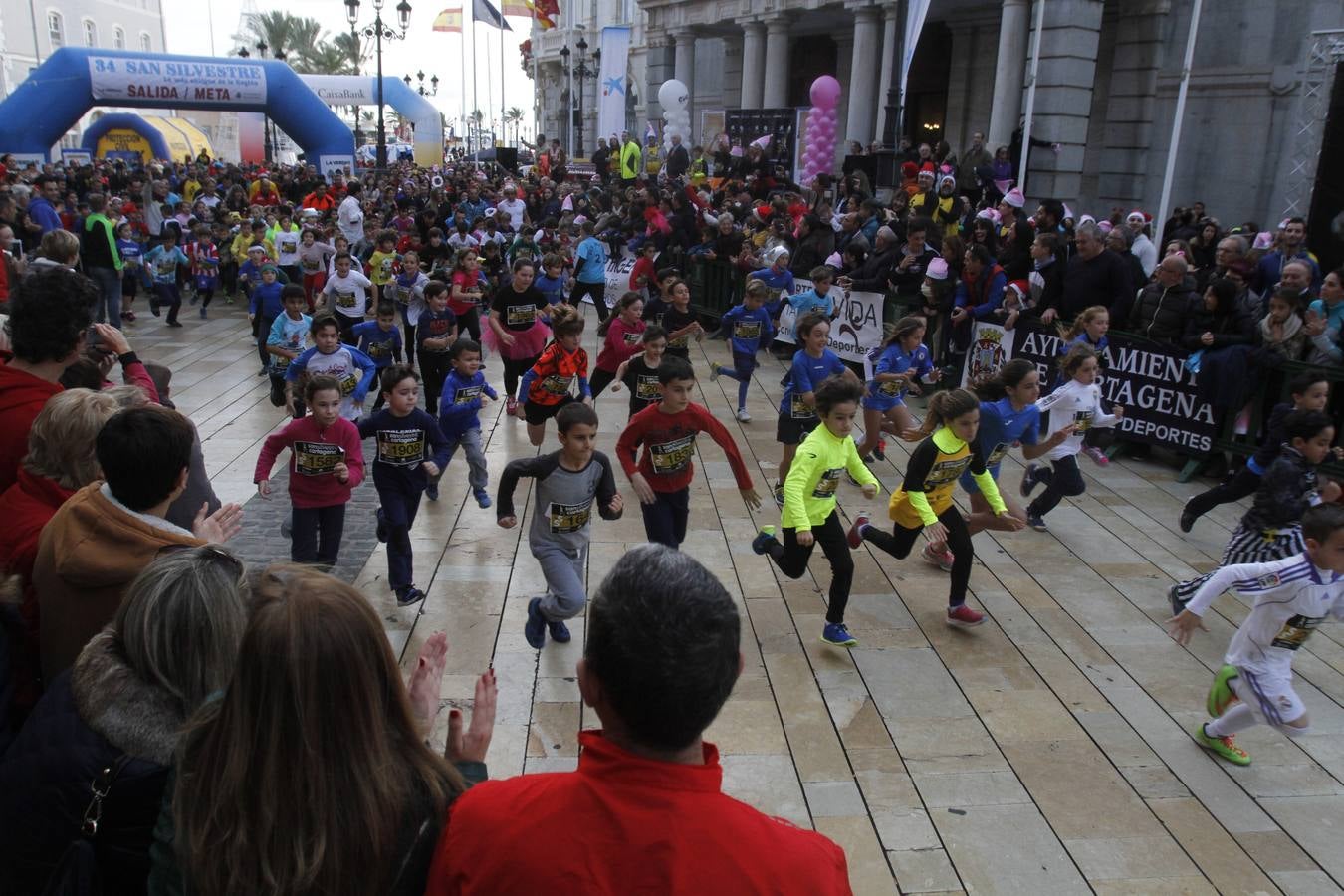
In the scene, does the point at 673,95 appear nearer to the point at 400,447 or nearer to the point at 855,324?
the point at 855,324

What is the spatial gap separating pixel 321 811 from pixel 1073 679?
5.24 meters

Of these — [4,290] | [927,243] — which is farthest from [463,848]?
[927,243]

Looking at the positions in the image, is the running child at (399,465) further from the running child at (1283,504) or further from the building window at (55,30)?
the building window at (55,30)

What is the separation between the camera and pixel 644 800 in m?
1.74

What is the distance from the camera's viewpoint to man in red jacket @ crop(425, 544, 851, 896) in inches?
66.3

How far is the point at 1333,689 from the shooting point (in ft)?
19.8

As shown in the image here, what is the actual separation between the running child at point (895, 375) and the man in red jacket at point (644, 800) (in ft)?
23.3

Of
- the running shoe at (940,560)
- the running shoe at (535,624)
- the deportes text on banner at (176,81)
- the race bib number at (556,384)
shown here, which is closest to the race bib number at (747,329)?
the race bib number at (556,384)

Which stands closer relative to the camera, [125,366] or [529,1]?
[125,366]

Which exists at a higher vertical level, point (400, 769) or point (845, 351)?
point (400, 769)

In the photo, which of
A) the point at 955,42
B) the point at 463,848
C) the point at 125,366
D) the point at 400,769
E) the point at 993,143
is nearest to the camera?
the point at 463,848

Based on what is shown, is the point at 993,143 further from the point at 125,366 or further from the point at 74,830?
the point at 74,830

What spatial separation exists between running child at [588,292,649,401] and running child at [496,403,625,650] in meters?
4.02

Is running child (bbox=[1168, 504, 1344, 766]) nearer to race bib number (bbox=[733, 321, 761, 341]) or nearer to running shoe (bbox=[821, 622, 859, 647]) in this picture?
running shoe (bbox=[821, 622, 859, 647])
